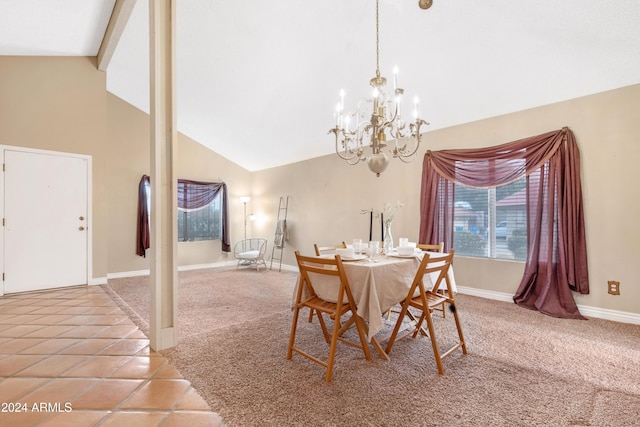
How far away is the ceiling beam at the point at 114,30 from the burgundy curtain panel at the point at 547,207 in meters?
4.34

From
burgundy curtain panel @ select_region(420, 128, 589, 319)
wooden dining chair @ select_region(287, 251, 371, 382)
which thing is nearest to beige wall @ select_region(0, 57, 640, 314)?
burgundy curtain panel @ select_region(420, 128, 589, 319)

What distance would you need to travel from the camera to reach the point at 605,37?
99.4 inches

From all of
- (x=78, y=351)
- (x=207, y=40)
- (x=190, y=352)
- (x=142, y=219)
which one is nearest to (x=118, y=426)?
(x=190, y=352)

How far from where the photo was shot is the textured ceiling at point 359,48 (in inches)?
101

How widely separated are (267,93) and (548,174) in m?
3.71

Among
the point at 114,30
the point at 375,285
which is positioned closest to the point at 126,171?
the point at 114,30

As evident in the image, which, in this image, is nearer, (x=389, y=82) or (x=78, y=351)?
(x=78, y=351)

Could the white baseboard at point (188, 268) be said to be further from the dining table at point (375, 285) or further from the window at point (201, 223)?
the dining table at point (375, 285)

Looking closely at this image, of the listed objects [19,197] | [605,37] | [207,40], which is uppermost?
[207,40]

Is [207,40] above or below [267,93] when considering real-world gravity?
above

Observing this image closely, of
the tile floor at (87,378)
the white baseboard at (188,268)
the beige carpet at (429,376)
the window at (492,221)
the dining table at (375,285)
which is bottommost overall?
the white baseboard at (188,268)

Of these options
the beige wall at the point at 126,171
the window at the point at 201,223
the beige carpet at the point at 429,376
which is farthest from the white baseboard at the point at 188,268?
the beige carpet at the point at 429,376

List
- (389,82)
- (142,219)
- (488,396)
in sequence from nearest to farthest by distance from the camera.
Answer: (488,396) < (389,82) < (142,219)

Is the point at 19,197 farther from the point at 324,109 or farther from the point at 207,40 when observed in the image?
the point at 324,109
